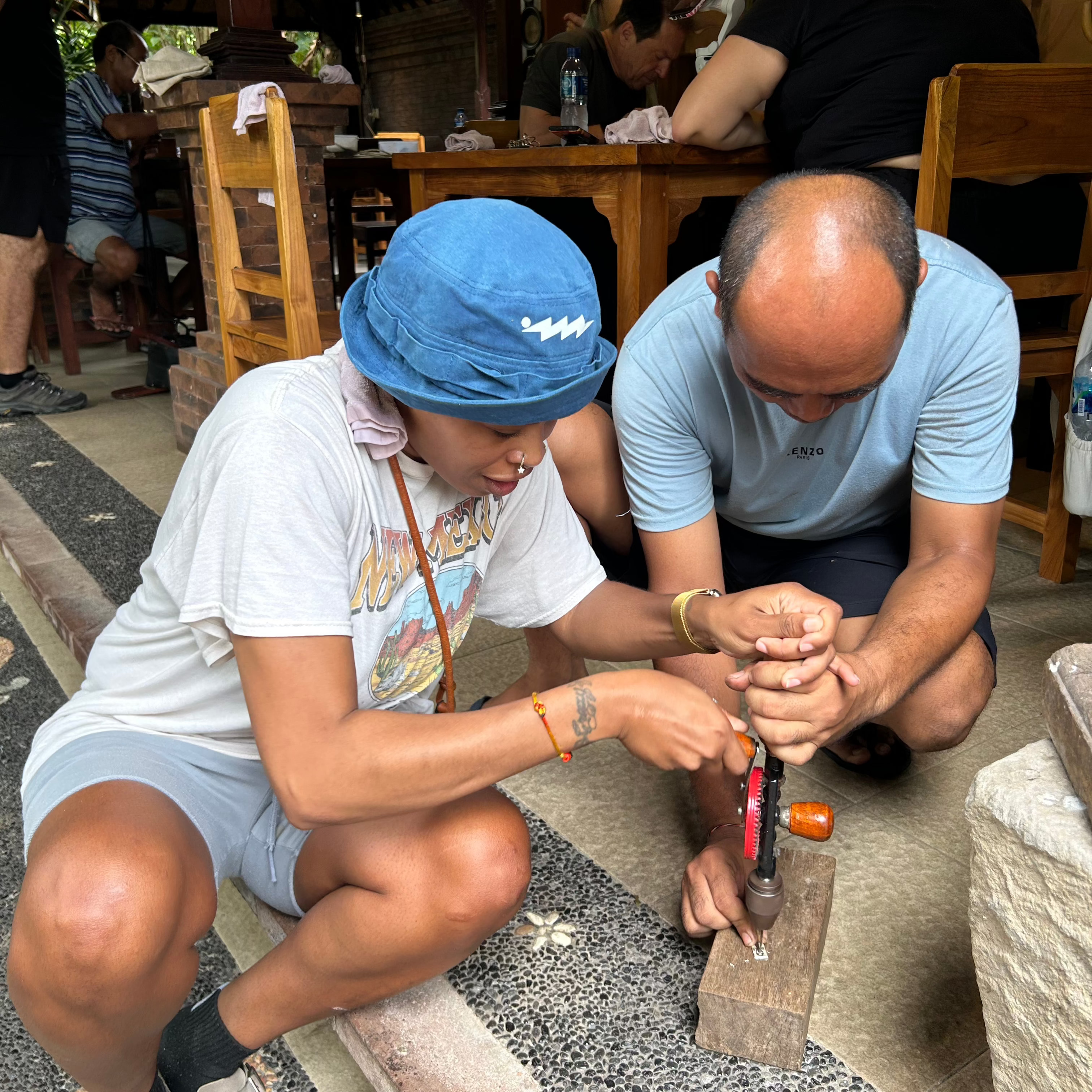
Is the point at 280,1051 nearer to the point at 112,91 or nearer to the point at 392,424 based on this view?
the point at 392,424

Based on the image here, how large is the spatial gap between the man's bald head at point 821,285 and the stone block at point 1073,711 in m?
0.46

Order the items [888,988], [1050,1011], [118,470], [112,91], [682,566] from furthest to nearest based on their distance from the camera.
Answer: [112,91] < [118,470] < [682,566] < [888,988] < [1050,1011]

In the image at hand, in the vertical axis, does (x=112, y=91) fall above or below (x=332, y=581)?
above

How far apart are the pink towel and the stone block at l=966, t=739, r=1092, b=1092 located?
75 centimetres

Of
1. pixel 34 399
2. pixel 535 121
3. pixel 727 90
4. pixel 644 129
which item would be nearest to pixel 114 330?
pixel 34 399

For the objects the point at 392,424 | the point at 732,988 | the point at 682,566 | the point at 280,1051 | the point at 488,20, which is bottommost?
the point at 280,1051

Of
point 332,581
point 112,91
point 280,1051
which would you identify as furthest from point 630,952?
point 112,91

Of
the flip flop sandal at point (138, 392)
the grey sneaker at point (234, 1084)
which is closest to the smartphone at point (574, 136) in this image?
the grey sneaker at point (234, 1084)

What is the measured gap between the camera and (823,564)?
1.85 meters

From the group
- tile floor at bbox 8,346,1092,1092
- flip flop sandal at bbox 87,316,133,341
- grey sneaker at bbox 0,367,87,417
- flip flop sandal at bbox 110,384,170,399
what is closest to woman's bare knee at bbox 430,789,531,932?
tile floor at bbox 8,346,1092,1092

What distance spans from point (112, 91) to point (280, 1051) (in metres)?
5.69

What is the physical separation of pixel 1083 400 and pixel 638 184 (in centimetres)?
124

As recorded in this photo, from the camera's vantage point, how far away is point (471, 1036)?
1398mm

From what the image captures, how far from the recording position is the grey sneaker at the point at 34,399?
16.2ft
